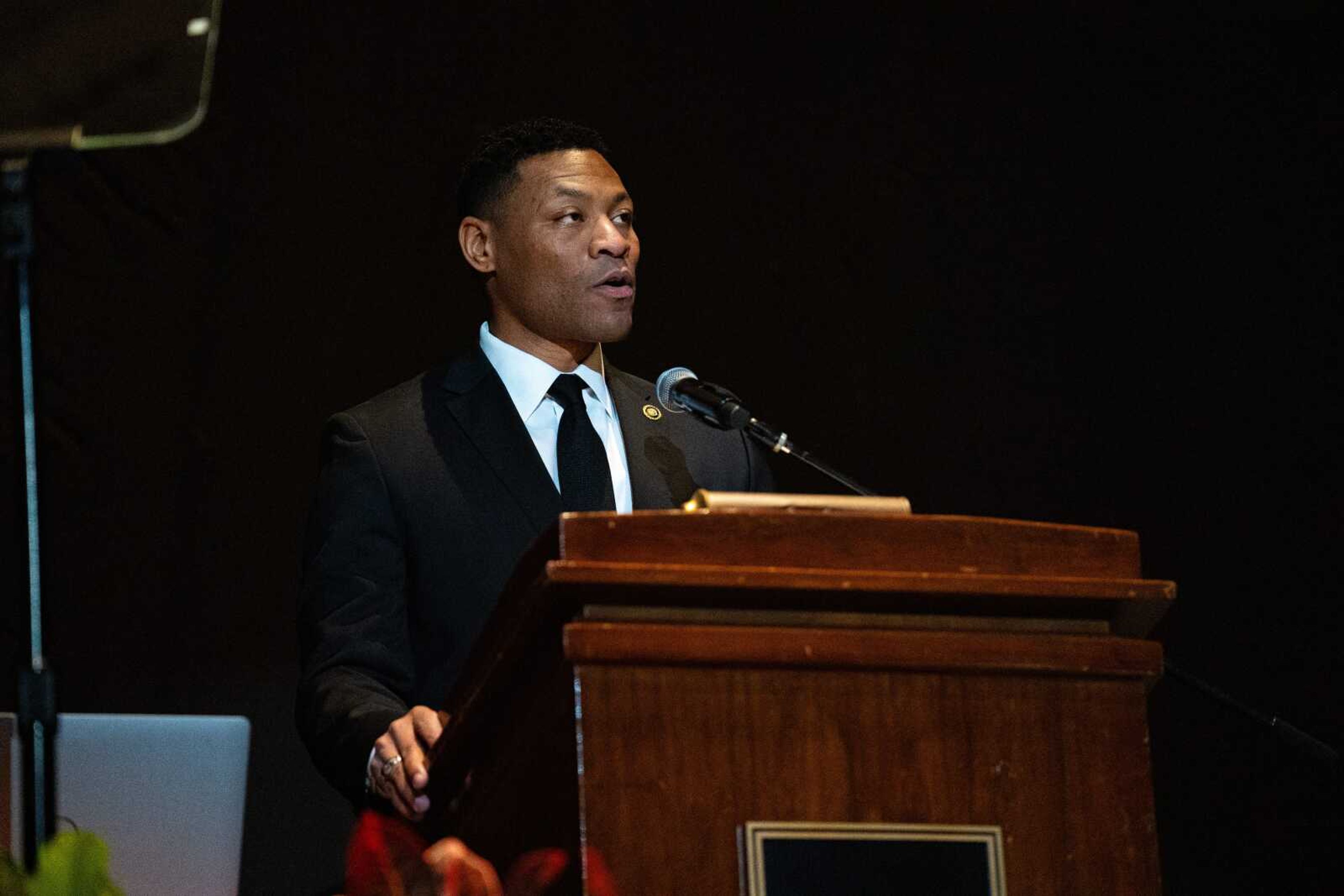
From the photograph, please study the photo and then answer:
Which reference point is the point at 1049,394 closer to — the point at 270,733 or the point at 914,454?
the point at 914,454

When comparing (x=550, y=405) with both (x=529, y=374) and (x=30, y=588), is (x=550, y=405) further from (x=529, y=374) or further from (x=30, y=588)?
(x=30, y=588)

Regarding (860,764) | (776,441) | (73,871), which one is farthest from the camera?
(776,441)

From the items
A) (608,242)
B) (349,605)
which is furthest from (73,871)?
(608,242)

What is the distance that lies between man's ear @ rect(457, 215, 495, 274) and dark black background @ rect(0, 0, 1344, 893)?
547mm

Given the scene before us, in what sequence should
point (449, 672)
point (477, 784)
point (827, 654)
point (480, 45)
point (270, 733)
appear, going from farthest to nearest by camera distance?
point (480, 45), point (270, 733), point (449, 672), point (477, 784), point (827, 654)

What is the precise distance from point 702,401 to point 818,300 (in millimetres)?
1487

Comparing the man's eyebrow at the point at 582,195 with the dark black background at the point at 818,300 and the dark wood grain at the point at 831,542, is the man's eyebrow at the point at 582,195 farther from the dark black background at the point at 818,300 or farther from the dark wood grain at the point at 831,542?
the dark wood grain at the point at 831,542

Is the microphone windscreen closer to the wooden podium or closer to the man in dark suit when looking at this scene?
the man in dark suit

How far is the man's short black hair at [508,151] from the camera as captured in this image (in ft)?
9.16

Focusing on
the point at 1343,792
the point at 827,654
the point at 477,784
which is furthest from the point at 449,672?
the point at 1343,792

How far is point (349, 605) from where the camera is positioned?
2234 millimetres

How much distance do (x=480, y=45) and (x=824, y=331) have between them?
34.5 inches

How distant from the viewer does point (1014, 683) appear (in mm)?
1303

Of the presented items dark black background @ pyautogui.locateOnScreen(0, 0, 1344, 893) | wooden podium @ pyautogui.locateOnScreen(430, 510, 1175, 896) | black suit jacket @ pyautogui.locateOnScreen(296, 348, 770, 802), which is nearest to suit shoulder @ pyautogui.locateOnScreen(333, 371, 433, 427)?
black suit jacket @ pyautogui.locateOnScreen(296, 348, 770, 802)
